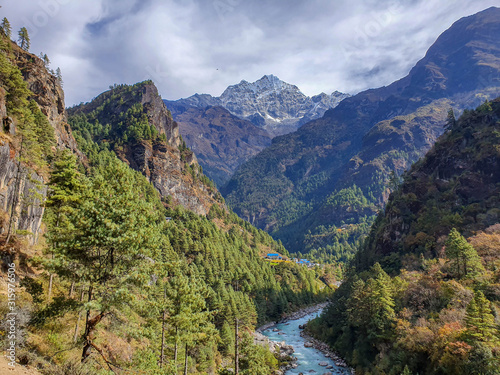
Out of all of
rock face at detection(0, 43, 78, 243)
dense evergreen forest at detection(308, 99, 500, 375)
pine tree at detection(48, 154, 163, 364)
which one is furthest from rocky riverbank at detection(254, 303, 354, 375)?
pine tree at detection(48, 154, 163, 364)

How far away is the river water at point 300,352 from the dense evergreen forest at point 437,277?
455 centimetres

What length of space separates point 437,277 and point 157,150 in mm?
141225

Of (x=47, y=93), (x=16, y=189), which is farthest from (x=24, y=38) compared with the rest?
(x=16, y=189)

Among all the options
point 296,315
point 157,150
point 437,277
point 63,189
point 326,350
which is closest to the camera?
point 63,189

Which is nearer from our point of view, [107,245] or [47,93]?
[107,245]

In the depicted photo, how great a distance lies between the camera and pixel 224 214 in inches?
7229

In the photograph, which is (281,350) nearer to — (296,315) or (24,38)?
(296,315)

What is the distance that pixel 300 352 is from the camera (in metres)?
70.8

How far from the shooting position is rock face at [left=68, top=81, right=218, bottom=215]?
15025 cm

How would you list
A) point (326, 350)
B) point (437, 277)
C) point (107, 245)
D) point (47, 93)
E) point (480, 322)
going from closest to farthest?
1. point (107, 245)
2. point (480, 322)
3. point (437, 277)
4. point (326, 350)
5. point (47, 93)

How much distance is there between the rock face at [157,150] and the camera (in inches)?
5915

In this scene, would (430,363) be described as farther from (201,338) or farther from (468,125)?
(468,125)

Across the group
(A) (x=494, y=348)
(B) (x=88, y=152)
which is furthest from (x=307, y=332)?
(B) (x=88, y=152)

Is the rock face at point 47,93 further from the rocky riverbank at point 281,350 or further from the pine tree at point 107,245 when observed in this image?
the pine tree at point 107,245
